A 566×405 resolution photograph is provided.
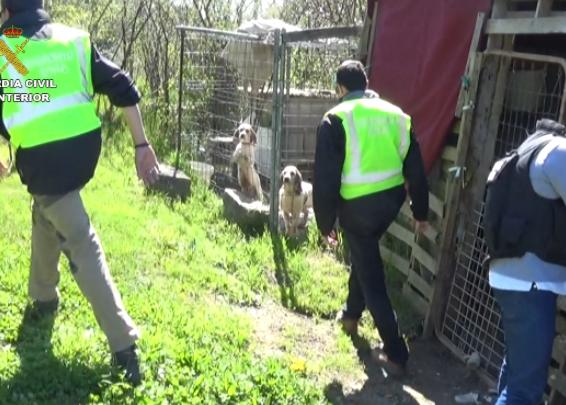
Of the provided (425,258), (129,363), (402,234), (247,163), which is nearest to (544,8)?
(425,258)

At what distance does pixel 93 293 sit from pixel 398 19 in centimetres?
341

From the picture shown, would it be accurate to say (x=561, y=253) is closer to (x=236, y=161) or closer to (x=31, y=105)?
(x=31, y=105)

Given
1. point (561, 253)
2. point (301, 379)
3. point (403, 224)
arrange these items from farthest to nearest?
point (403, 224), point (301, 379), point (561, 253)

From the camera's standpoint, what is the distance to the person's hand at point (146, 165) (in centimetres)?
376

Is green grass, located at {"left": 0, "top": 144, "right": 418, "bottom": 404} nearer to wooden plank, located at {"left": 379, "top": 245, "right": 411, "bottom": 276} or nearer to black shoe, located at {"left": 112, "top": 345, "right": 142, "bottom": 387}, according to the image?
black shoe, located at {"left": 112, "top": 345, "right": 142, "bottom": 387}

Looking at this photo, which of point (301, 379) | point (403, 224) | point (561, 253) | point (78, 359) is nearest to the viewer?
point (561, 253)

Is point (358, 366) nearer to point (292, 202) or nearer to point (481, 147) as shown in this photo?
point (481, 147)

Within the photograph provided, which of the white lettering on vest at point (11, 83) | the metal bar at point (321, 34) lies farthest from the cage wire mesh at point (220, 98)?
the white lettering on vest at point (11, 83)

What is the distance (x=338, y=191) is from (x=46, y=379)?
79.1 inches

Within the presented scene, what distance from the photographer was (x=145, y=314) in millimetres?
4602

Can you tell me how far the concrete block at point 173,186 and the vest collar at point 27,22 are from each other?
4.13 meters

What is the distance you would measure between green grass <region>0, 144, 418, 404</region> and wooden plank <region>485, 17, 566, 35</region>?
2333 millimetres

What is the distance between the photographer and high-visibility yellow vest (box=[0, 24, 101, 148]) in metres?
3.54

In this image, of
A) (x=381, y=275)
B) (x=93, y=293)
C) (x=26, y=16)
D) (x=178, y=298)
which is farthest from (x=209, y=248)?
(x=26, y=16)
